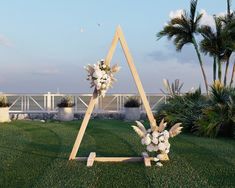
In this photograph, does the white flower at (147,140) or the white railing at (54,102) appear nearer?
the white flower at (147,140)

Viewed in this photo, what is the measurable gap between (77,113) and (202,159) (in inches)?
443

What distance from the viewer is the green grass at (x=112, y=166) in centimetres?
509

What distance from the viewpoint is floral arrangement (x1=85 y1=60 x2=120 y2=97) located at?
648 cm

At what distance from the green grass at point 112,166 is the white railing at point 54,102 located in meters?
8.53

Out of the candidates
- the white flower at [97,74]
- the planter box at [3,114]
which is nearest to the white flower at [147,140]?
the white flower at [97,74]

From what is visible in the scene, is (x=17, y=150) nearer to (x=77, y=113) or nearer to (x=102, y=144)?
(x=102, y=144)

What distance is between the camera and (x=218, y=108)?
1026cm

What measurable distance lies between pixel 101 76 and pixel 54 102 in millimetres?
12086

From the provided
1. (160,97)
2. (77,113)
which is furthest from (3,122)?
(160,97)

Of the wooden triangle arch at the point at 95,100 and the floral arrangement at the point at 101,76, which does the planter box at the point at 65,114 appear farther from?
the floral arrangement at the point at 101,76

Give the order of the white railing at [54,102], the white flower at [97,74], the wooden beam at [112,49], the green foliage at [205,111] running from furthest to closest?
the white railing at [54,102], the green foliage at [205,111], the wooden beam at [112,49], the white flower at [97,74]

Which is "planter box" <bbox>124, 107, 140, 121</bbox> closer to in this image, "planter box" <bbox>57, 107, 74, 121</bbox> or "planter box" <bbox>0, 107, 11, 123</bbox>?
"planter box" <bbox>57, 107, 74, 121</bbox>

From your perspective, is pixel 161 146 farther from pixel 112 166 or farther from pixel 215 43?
pixel 215 43

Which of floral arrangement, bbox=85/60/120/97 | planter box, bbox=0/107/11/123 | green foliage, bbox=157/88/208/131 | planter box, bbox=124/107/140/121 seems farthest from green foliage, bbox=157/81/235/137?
planter box, bbox=0/107/11/123
